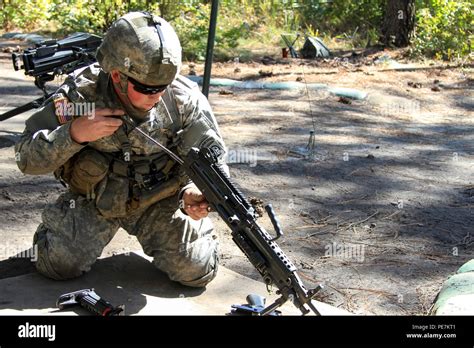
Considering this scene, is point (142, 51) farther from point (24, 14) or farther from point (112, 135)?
point (24, 14)

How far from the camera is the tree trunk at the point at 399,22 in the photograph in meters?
11.0

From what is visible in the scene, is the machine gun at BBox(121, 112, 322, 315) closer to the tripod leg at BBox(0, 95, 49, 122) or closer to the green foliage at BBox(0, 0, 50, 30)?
the tripod leg at BBox(0, 95, 49, 122)

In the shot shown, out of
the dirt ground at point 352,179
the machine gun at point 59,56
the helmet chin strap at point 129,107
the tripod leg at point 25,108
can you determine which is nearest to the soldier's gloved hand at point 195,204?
the helmet chin strap at point 129,107

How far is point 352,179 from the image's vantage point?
6.04m

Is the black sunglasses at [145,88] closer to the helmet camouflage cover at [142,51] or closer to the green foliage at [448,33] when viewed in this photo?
the helmet camouflage cover at [142,51]

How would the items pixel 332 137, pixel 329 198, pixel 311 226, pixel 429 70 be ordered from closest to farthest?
pixel 311 226, pixel 329 198, pixel 332 137, pixel 429 70

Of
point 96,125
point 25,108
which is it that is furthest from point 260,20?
point 96,125

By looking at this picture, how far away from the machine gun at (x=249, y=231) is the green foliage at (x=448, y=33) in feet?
24.0

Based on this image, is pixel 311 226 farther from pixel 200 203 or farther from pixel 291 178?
pixel 200 203

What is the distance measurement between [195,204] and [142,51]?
2.47ft

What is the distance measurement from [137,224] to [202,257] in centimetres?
40

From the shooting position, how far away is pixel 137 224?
435 cm

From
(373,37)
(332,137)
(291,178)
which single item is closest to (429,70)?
(373,37)

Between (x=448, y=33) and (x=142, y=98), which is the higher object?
(x=142, y=98)
